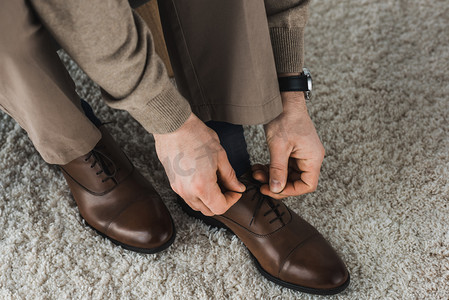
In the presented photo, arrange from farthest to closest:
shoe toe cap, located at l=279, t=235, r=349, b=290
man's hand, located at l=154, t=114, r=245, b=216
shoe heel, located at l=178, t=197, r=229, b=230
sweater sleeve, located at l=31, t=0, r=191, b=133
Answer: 1. shoe heel, located at l=178, t=197, r=229, b=230
2. shoe toe cap, located at l=279, t=235, r=349, b=290
3. man's hand, located at l=154, t=114, r=245, b=216
4. sweater sleeve, located at l=31, t=0, r=191, b=133

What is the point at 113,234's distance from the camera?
32.2 inches

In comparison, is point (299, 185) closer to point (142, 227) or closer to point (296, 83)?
point (296, 83)

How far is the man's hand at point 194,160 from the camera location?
0.65m

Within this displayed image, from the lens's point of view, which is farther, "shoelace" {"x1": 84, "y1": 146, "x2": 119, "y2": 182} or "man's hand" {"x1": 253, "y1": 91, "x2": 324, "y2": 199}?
"shoelace" {"x1": 84, "y1": 146, "x2": 119, "y2": 182}

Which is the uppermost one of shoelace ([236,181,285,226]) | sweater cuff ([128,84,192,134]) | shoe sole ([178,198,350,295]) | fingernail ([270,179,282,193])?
sweater cuff ([128,84,192,134])

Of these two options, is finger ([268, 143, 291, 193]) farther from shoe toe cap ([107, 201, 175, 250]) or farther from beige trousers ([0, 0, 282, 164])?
shoe toe cap ([107, 201, 175, 250])

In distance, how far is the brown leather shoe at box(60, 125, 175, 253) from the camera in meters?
0.80

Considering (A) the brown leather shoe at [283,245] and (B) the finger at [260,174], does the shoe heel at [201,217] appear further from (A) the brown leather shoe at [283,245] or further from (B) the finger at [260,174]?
(B) the finger at [260,174]

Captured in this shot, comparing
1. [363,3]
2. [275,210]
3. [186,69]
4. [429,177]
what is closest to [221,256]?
[275,210]

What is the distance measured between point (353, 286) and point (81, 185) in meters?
0.57

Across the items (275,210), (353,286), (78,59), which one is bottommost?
(353,286)

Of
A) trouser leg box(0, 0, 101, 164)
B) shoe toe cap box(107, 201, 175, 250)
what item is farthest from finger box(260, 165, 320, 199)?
trouser leg box(0, 0, 101, 164)

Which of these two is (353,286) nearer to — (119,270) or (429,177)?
(429,177)

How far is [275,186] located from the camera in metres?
0.77
